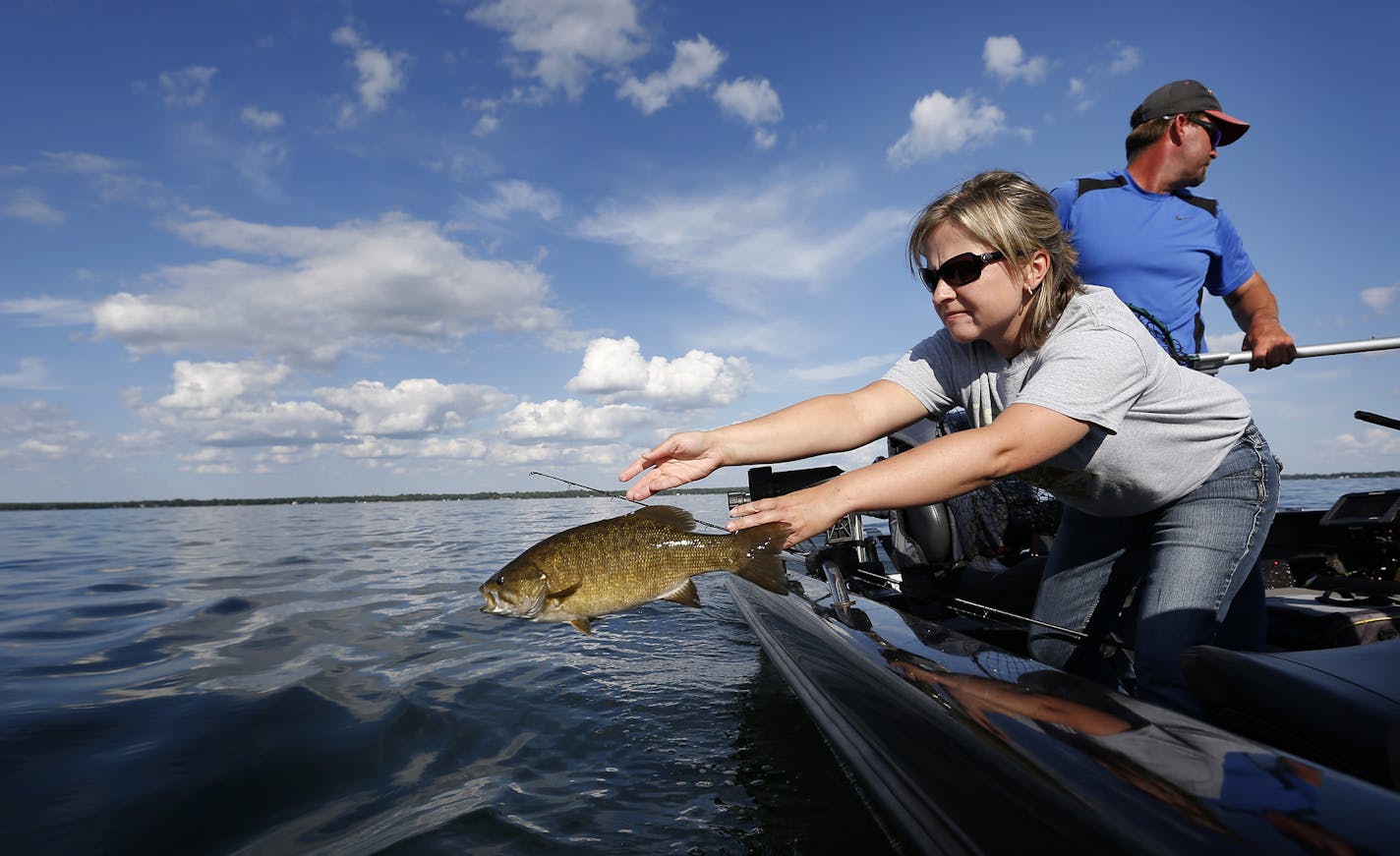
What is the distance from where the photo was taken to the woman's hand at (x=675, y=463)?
2520 millimetres

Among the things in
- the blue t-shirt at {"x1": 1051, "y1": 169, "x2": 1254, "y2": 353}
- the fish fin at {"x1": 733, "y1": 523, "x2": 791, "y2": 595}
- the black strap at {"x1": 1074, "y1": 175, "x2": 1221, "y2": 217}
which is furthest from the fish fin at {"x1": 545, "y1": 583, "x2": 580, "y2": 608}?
the black strap at {"x1": 1074, "y1": 175, "x2": 1221, "y2": 217}

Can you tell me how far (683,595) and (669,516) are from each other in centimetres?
26

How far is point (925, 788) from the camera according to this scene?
6.18 ft

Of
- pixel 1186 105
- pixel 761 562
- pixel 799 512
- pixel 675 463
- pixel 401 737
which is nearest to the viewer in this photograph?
pixel 799 512

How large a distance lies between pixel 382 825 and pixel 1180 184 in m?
4.51

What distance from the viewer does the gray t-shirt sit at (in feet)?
6.28

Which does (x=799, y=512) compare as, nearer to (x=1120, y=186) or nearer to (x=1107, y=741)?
(x=1107, y=741)

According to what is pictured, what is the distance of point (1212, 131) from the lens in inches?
129

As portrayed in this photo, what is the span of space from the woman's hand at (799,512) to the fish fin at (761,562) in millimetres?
82

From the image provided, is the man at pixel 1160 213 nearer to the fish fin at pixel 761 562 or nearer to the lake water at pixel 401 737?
the fish fin at pixel 761 562

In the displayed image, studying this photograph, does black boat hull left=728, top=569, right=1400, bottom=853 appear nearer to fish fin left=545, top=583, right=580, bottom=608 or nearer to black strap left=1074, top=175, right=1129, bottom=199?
fish fin left=545, top=583, right=580, bottom=608

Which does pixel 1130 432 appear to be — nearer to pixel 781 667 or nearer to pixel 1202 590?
pixel 1202 590

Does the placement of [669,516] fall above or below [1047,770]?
above

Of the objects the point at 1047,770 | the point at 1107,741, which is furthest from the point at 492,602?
the point at 1107,741
